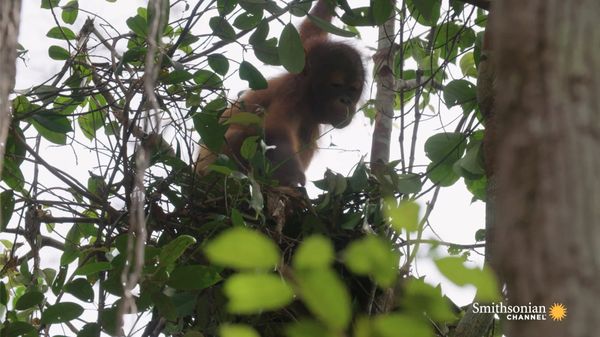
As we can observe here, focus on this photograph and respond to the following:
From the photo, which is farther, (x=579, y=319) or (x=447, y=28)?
(x=447, y=28)

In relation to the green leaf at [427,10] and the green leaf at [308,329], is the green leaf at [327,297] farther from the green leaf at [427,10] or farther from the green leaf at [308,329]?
the green leaf at [427,10]

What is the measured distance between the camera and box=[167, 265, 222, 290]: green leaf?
3.38 meters

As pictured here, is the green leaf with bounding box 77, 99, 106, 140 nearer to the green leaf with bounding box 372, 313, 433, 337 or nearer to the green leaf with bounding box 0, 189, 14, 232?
the green leaf with bounding box 0, 189, 14, 232

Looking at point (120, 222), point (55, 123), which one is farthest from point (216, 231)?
point (55, 123)

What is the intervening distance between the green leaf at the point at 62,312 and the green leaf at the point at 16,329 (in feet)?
0.28

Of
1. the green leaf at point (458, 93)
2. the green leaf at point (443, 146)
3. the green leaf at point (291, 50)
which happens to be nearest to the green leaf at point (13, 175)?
the green leaf at point (291, 50)

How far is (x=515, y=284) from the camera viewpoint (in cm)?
100

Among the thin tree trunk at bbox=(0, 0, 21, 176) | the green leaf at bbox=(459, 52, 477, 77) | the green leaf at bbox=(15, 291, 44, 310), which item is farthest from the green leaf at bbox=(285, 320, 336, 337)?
the green leaf at bbox=(459, 52, 477, 77)

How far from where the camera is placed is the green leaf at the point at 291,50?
12.9 ft

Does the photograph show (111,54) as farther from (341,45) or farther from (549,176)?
(549,176)

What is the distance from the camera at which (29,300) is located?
146 inches

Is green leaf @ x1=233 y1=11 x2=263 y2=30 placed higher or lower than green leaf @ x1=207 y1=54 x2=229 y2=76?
higher

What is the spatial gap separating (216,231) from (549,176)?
9.64ft

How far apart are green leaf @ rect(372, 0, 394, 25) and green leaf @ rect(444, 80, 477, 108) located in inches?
17.3
